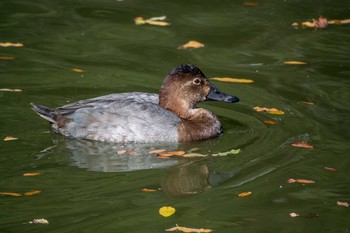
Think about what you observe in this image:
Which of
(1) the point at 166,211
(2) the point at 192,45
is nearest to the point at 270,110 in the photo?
(2) the point at 192,45

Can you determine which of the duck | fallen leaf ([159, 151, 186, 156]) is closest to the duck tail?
the duck

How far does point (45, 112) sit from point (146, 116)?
4.29ft

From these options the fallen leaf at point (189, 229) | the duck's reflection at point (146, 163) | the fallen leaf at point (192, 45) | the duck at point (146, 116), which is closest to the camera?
the fallen leaf at point (189, 229)

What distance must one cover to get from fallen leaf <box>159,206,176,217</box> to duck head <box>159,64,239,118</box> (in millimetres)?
2804

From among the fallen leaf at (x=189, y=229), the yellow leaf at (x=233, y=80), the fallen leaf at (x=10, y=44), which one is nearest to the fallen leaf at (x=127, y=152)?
the fallen leaf at (x=189, y=229)

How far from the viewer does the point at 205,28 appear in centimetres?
1485

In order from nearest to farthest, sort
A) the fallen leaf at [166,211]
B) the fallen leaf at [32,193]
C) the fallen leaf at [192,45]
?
the fallen leaf at [166,211], the fallen leaf at [32,193], the fallen leaf at [192,45]

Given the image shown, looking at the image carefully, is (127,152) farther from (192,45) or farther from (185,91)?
(192,45)

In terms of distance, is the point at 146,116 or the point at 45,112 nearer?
the point at 146,116

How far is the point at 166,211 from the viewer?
7.66 m

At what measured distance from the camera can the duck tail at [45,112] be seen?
10125 millimetres

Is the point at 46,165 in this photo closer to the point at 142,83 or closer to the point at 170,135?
the point at 170,135

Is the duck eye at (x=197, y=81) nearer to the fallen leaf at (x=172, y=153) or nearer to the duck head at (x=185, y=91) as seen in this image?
the duck head at (x=185, y=91)

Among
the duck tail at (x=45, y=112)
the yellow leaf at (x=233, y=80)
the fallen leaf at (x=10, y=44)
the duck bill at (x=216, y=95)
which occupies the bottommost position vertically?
the yellow leaf at (x=233, y=80)
